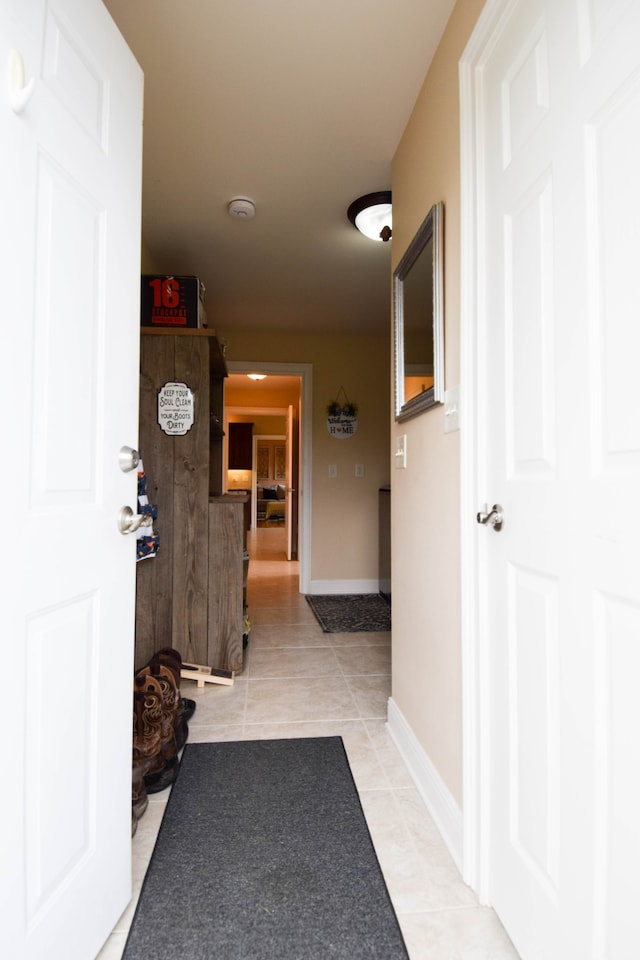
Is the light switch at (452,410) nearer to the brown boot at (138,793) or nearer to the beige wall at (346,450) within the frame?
the brown boot at (138,793)

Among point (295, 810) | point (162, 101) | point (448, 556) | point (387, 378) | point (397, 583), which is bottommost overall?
point (295, 810)

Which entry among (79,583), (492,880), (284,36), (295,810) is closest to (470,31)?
(284,36)

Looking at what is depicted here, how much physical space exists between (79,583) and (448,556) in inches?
37.3

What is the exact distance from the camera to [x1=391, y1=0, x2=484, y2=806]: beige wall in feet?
4.59

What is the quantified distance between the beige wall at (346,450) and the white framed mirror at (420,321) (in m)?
2.75

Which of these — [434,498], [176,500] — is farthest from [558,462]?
[176,500]

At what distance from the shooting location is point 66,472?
93cm

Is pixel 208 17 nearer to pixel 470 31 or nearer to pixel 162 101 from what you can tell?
pixel 162 101

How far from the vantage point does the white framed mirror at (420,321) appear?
151 centimetres

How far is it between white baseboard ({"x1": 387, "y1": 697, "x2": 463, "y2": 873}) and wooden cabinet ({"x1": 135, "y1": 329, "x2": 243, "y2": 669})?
112 cm

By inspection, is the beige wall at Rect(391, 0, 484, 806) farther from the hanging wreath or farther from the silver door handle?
the hanging wreath

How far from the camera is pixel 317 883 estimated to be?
4.08ft

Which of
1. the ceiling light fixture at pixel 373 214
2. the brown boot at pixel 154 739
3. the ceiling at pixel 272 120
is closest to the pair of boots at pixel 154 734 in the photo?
the brown boot at pixel 154 739

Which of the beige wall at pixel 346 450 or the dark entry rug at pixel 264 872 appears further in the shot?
the beige wall at pixel 346 450
